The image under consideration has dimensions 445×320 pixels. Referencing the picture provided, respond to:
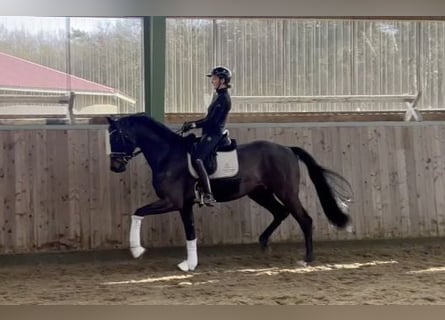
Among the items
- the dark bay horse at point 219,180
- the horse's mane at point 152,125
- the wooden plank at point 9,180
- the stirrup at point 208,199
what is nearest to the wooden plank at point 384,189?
the dark bay horse at point 219,180

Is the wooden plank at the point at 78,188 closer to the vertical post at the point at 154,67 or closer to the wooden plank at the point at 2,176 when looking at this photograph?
the wooden plank at the point at 2,176

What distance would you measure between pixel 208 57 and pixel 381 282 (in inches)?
106

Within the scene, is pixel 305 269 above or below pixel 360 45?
below

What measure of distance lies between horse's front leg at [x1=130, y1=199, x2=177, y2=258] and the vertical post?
1.11 metres

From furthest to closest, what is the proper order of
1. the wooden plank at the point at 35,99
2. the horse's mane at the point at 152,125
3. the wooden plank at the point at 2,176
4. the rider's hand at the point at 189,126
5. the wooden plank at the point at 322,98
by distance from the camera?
the wooden plank at the point at 322,98
the wooden plank at the point at 35,99
the wooden plank at the point at 2,176
the horse's mane at the point at 152,125
the rider's hand at the point at 189,126

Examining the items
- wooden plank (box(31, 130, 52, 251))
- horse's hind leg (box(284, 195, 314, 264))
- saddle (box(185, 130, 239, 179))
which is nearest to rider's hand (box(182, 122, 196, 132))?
saddle (box(185, 130, 239, 179))

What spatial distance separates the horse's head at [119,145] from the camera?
4.93 metres

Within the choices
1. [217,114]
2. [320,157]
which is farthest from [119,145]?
[320,157]

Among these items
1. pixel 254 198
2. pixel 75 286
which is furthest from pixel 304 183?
pixel 75 286

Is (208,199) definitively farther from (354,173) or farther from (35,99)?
(35,99)

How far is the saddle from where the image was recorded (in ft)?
16.3

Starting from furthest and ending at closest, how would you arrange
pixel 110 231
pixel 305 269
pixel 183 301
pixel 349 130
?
pixel 349 130, pixel 110 231, pixel 305 269, pixel 183 301

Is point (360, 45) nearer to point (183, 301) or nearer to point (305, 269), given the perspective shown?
point (305, 269)

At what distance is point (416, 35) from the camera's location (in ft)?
20.3
